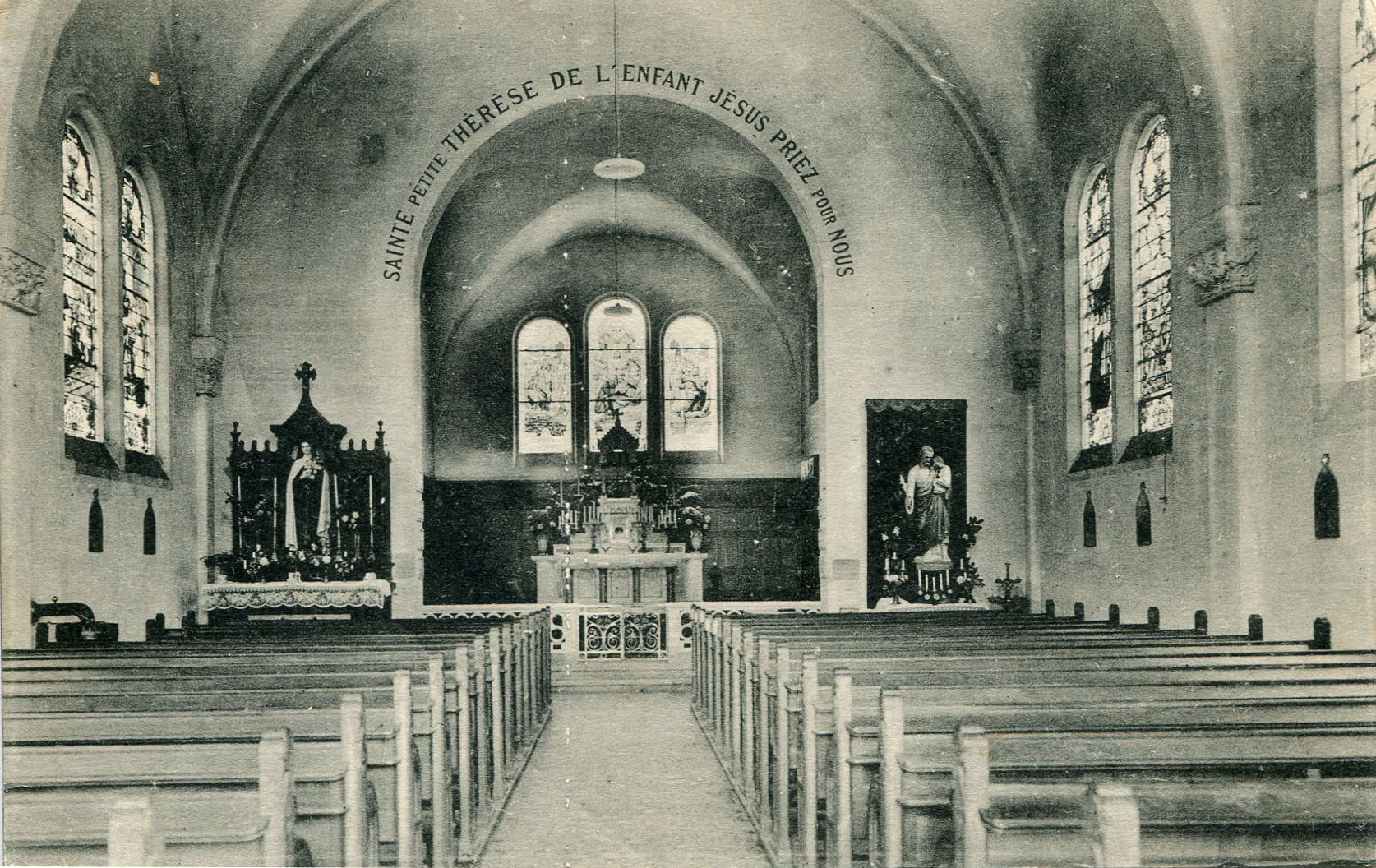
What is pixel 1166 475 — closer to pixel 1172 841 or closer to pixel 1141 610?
pixel 1141 610

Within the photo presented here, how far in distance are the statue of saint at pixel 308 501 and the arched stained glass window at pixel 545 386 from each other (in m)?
8.42

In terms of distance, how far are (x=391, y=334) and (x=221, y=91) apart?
3.12 meters

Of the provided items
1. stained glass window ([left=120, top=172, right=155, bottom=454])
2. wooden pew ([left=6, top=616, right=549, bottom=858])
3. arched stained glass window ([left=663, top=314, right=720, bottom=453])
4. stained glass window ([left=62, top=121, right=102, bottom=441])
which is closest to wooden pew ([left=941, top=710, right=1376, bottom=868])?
wooden pew ([left=6, top=616, right=549, bottom=858])

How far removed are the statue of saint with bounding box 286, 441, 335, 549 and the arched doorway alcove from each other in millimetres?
6054

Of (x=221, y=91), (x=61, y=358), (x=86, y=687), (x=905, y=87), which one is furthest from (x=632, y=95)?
(x=86, y=687)

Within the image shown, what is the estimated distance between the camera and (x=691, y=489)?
67.3 feet

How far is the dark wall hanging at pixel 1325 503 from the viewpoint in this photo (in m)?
8.21

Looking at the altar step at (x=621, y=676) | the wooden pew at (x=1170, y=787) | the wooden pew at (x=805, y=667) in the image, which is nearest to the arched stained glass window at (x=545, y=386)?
the altar step at (x=621, y=676)

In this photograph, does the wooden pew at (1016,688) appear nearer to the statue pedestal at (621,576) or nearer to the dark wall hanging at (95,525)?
the dark wall hanging at (95,525)

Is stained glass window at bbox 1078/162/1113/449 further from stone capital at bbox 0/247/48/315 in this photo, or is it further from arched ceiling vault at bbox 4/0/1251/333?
stone capital at bbox 0/247/48/315

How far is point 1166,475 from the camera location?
10.5 meters

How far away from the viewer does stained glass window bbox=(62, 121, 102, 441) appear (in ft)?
34.1

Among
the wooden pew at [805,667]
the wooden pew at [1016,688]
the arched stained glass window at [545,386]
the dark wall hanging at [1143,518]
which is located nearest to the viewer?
the wooden pew at [1016,688]

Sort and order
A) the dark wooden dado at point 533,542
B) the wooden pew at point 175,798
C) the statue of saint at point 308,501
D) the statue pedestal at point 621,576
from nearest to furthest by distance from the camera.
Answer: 1. the wooden pew at point 175,798
2. the statue of saint at point 308,501
3. the statue pedestal at point 621,576
4. the dark wooden dado at point 533,542
